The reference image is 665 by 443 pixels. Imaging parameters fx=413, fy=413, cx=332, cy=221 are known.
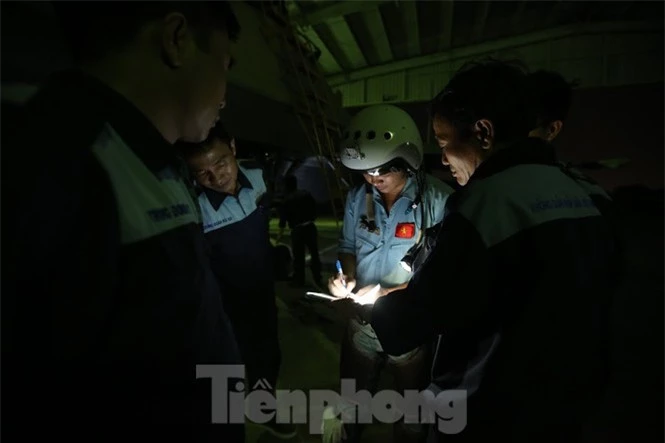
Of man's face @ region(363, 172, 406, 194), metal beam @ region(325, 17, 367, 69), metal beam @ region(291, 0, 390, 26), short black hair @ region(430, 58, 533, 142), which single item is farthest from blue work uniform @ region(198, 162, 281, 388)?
metal beam @ region(325, 17, 367, 69)

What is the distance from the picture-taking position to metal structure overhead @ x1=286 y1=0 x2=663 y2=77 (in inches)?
416

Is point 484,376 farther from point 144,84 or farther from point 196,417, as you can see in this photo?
point 144,84

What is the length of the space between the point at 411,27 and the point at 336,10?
3.72m

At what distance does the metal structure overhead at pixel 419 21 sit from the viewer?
10.6 m

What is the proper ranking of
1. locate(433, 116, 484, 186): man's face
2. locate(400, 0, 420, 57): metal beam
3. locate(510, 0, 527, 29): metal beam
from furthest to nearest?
locate(510, 0, 527, 29): metal beam, locate(400, 0, 420, 57): metal beam, locate(433, 116, 484, 186): man's face

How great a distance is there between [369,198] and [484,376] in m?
1.66

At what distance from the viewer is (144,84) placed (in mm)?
908

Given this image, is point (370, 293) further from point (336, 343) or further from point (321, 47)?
point (321, 47)

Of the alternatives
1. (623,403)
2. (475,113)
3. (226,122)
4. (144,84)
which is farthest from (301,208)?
(144,84)

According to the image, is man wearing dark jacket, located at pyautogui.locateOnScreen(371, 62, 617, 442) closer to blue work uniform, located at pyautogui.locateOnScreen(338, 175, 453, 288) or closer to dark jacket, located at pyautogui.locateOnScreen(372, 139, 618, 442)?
dark jacket, located at pyautogui.locateOnScreen(372, 139, 618, 442)

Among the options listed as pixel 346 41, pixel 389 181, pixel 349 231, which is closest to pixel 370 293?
pixel 349 231

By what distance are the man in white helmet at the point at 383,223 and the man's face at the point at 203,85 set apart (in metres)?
1.73

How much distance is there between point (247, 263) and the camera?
2951 mm

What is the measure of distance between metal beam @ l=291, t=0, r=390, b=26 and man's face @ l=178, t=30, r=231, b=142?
1006cm
